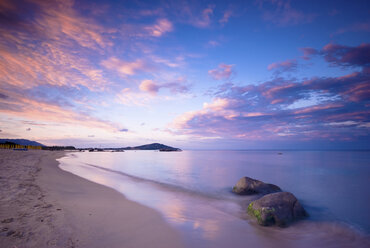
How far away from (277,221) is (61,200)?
31.1 feet

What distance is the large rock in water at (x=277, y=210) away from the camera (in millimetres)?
6984

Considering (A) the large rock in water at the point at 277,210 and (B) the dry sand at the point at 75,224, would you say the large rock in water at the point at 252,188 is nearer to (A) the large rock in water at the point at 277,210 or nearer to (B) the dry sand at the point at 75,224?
(A) the large rock in water at the point at 277,210

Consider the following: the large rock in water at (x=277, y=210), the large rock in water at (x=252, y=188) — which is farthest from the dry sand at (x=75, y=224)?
the large rock in water at (x=252, y=188)

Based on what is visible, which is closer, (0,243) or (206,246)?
(0,243)

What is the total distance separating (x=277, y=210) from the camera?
7137 millimetres

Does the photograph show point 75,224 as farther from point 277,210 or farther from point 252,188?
point 252,188

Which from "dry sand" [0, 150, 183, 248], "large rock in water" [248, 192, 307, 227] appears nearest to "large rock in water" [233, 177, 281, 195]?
"large rock in water" [248, 192, 307, 227]

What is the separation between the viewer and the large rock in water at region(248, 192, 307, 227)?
6.98 m

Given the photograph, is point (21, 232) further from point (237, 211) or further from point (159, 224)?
point (237, 211)

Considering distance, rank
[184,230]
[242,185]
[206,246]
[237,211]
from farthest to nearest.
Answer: [242,185], [237,211], [184,230], [206,246]

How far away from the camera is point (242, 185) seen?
1247 cm

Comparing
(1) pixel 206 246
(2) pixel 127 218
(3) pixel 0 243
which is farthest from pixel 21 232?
(1) pixel 206 246

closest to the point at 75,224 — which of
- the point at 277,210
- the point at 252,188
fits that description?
the point at 277,210

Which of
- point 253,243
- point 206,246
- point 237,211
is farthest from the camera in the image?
point 237,211
